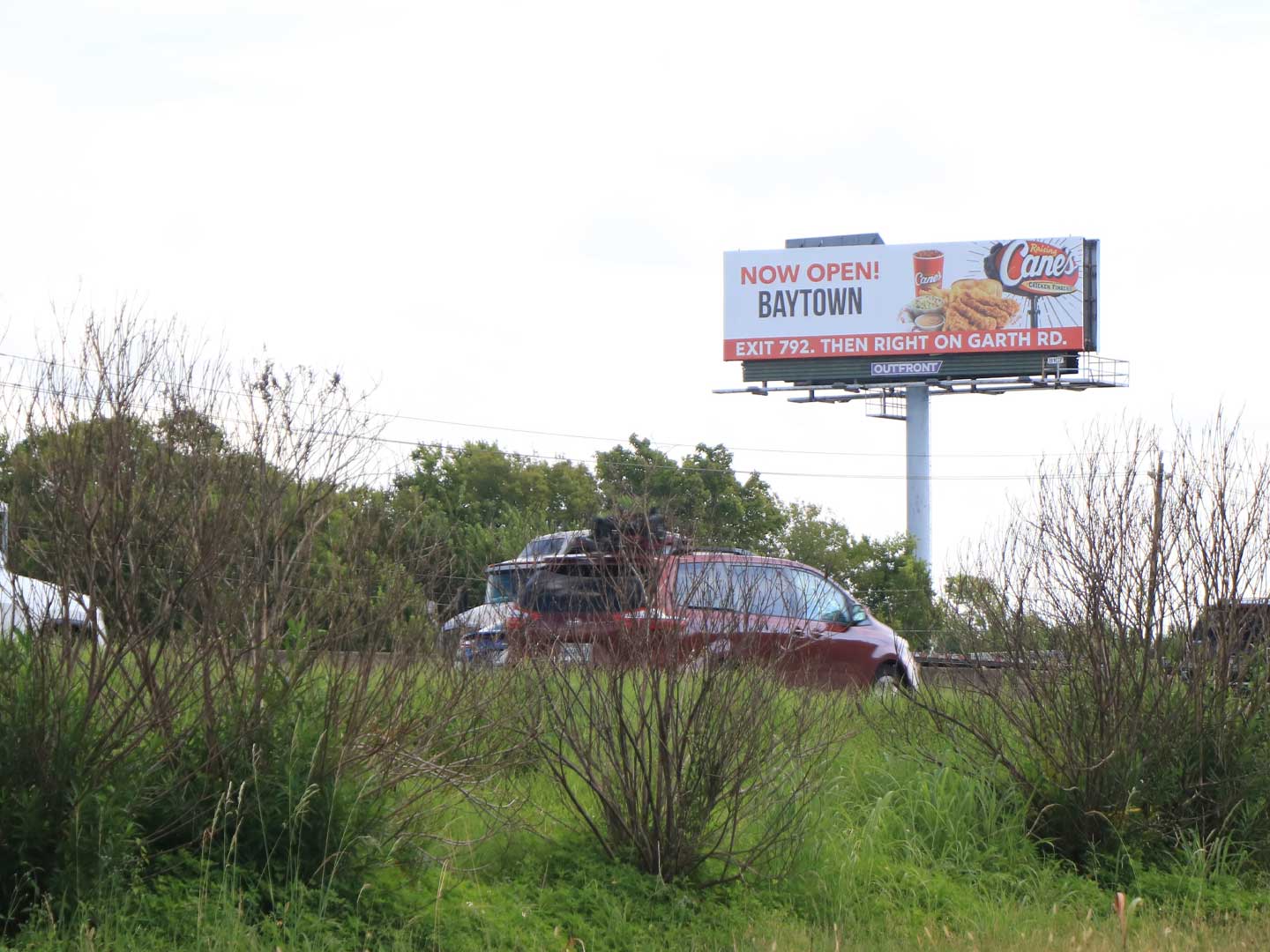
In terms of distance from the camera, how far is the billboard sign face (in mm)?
49344

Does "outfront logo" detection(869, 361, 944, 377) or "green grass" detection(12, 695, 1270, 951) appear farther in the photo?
"outfront logo" detection(869, 361, 944, 377)

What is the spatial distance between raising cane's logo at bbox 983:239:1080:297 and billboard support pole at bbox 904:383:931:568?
4820 mm

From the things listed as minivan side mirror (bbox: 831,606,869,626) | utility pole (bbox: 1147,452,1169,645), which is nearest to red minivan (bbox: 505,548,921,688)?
utility pole (bbox: 1147,452,1169,645)

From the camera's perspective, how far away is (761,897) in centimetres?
704

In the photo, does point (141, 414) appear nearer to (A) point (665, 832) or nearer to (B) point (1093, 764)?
(A) point (665, 832)

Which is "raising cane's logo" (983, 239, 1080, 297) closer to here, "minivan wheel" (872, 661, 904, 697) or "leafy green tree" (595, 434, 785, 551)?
"leafy green tree" (595, 434, 785, 551)

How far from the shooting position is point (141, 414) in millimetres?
5895

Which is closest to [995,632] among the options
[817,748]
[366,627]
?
[817,748]

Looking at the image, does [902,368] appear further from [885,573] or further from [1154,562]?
[1154,562]

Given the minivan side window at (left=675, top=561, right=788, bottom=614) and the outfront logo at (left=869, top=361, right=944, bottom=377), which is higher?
the outfront logo at (left=869, top=361, right=944, bottom=377)

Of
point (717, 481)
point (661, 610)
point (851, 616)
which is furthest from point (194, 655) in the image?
point (717, 481)

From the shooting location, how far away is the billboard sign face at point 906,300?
4934 cm

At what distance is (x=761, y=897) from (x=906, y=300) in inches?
1759

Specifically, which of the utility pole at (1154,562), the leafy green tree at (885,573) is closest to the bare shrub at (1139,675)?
the utility pole at (1154,562)
